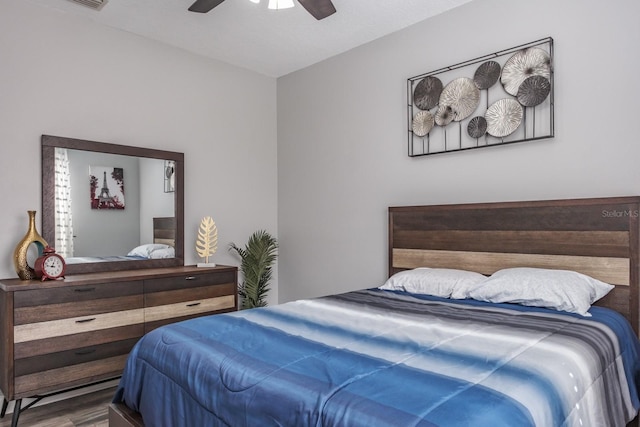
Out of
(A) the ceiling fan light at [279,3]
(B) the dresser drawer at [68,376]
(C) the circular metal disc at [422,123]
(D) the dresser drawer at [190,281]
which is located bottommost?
(B) the dresser drawer at [68,376]

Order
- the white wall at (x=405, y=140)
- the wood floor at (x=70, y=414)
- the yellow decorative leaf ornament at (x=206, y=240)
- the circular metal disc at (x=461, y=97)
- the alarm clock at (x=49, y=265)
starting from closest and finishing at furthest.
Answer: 1. the white wall at (x=405, y=140)
2. the wood floor at (x=70, y=414)
3. the alarm clock at (x=49, y=265)
4. the circular metal disc at (x=461, y=97)
5. the yellow decorative leaf ornament at (x=206, y=240)

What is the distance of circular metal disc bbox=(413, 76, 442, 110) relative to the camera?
10.0ft

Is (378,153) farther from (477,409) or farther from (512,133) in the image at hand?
(477,409)

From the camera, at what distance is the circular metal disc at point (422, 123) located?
10.1 feet

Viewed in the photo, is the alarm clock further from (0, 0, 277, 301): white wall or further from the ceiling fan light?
the ceiling fan light

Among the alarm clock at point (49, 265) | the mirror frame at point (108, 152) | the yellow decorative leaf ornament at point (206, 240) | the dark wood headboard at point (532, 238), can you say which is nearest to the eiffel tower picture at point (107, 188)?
the mirror frame at point (108, 152)

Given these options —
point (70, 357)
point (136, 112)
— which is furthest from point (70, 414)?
point (136, 112)

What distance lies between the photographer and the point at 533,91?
8.41 feet

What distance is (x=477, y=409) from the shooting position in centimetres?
101

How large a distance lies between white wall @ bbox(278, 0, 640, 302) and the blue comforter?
920mm

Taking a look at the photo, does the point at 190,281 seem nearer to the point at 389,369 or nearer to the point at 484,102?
the point at 389,369

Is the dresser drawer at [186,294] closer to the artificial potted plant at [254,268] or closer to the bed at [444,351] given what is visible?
the artificial potted plant at [254,268]

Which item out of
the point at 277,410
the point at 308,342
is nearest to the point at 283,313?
the point at 308,342

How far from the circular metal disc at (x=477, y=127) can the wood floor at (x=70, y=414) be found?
9.81 feet
